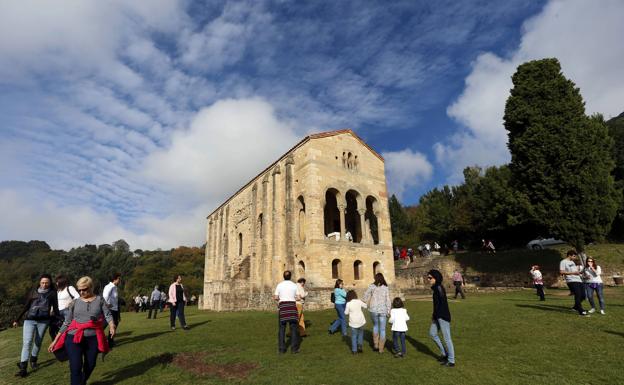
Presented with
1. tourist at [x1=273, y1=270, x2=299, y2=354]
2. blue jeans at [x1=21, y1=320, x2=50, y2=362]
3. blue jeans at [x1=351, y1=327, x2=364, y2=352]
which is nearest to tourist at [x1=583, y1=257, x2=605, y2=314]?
blue jeans at [x1=351, y1=327, x2=364, y2=352]

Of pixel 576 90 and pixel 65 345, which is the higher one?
pixel 576 90

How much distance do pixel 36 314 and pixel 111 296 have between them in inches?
78.9

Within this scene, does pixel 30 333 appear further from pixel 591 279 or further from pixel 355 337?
pixel 591 279

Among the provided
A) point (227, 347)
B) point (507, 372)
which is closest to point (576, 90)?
point (507, 372)

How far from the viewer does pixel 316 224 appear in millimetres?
22641

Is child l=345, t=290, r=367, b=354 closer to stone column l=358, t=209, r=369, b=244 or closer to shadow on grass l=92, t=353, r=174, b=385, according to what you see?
shadow on grass l=92, t=353, r=174, b=385

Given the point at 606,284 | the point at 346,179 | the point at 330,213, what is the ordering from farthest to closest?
the point at 330,213
the point at 346,179
the point at 606,284

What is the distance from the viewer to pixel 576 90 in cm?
2345

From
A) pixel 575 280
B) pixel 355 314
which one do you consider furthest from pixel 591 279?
pixel 355 314

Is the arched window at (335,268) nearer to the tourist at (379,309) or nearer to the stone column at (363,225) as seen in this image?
the stone column at (363,225)

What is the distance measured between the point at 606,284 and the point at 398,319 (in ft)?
71.0

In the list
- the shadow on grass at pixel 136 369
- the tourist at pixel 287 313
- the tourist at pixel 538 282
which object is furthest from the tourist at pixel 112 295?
the tourist at pixel 538 282

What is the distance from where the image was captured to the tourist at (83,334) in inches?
201

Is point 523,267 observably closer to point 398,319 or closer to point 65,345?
point 398,319
